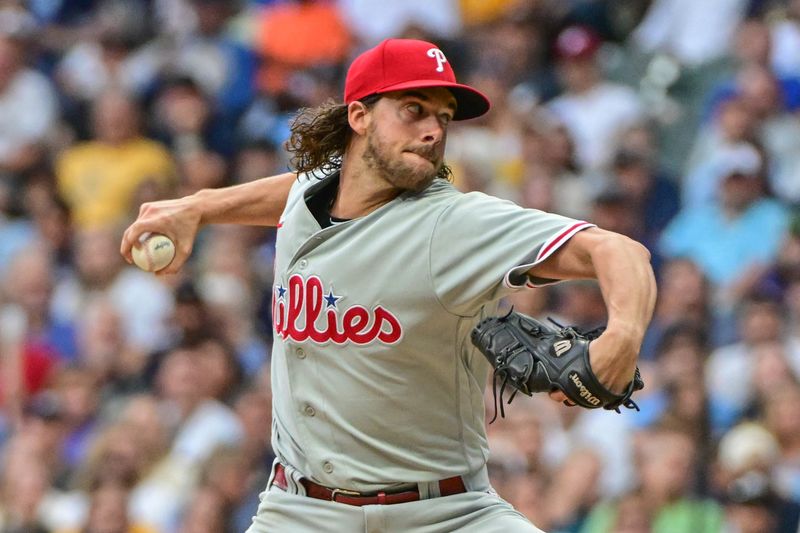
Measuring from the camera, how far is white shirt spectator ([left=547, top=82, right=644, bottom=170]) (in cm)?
872

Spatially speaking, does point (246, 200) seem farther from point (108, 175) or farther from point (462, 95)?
point (108, 175)

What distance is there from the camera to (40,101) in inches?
425

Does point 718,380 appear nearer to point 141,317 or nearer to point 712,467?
point 712,467

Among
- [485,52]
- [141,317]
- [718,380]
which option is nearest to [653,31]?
[485,52]

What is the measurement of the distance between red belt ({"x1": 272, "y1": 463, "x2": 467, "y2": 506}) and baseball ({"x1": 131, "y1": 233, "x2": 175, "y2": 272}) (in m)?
0.85

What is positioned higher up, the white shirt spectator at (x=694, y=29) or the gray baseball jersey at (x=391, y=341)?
the white shirt spectator at (x=694, y=29)

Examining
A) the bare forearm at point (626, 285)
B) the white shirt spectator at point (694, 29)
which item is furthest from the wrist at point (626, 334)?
the white shirt spectator at point (694, 29)

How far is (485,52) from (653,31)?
1167 millimetres

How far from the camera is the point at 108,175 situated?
10.1 m

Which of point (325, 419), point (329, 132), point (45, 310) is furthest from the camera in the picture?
point (45, 310)

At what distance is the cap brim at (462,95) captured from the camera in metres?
4.05

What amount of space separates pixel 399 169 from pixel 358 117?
266mm

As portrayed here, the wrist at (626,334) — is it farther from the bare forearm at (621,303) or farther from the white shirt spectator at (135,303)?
the white shirt spectator at (135,303)

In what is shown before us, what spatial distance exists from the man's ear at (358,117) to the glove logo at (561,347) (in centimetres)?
104
